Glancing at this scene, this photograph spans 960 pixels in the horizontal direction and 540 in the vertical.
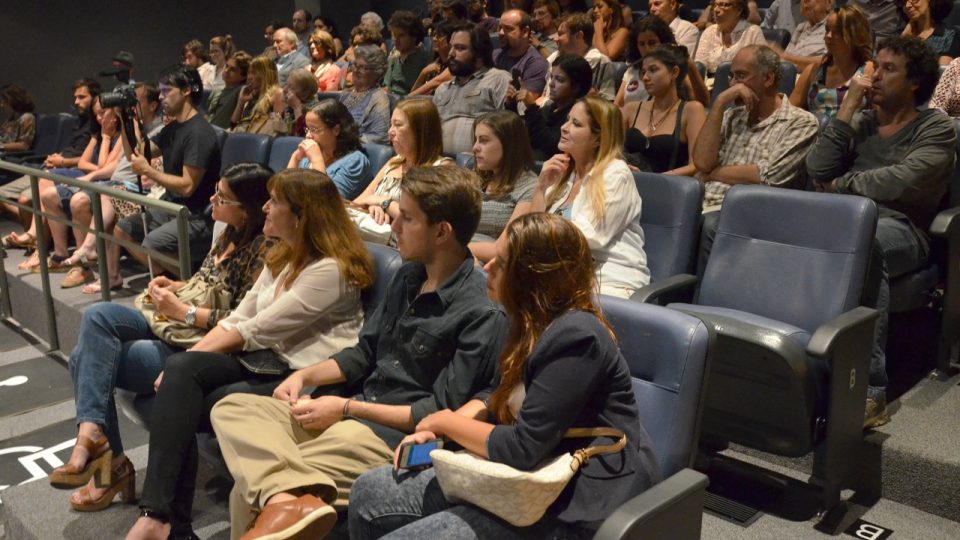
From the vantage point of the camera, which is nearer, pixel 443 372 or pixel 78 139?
pixel 443 372

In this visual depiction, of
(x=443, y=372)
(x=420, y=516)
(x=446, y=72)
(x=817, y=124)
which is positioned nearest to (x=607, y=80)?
(x=446, y=72)

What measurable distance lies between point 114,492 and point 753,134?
7.65 feet

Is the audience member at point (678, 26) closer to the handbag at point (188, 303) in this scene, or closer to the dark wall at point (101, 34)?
the handbag at point (188, 303)

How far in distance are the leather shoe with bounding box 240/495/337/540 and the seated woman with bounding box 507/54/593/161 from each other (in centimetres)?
211

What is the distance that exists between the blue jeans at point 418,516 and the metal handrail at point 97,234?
1334 mm

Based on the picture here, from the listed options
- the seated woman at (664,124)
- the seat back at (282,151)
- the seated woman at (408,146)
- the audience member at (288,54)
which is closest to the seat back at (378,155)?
the seated woman at (408,146)

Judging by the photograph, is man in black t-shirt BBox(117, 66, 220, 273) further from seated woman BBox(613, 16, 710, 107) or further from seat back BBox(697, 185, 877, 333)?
seat back BBox(697, 185, 877, 333)

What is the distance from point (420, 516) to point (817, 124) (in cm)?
214

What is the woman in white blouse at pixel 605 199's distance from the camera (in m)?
2.51

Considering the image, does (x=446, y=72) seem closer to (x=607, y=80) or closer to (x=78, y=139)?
(x=607, y=80)

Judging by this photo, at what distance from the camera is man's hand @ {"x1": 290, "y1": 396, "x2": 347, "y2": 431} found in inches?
73.8

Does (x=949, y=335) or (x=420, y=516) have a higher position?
(x=420, y=516)

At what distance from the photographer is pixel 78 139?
5660 millimetres

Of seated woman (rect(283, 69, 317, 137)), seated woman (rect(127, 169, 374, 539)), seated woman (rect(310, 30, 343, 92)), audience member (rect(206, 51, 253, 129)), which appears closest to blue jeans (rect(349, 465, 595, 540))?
seated woman (rect(127, 169, 374, 539))
